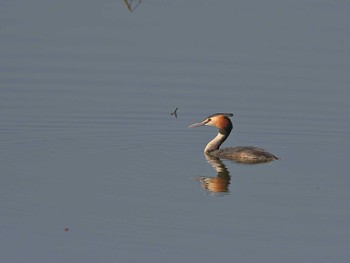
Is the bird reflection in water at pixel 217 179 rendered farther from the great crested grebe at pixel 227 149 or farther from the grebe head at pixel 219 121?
the grebe head at pixel 219 121

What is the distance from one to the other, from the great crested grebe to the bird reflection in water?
6.3 inches

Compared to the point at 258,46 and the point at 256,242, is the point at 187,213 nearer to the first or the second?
the point at 256,242

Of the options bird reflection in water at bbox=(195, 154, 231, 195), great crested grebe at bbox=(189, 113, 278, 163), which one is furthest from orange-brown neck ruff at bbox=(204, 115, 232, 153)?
bird reflection in water at bbox=(195, 154, 231, 195)

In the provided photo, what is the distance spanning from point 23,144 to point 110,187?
6.86 feet

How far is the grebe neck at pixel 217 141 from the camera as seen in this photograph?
15766 millimetres

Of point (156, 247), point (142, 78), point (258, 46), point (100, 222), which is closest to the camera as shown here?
point (156, 247)

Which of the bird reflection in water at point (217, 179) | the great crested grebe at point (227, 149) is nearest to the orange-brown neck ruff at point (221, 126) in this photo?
the great crested grebe at point (227, 149)

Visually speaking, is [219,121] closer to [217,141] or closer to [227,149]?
[217,141]

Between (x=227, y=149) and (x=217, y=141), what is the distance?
0.28m

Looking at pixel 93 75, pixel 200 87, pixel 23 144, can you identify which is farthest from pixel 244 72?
pixel 23 144

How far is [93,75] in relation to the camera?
1819 centimetres

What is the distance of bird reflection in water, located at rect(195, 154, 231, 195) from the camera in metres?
13.9

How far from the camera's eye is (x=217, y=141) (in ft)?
52.3

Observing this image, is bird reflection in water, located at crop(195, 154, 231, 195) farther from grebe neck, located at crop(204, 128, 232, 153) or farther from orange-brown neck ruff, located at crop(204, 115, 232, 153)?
orange-brown neck ruff, located at crop(204, 115, 232, 153)
